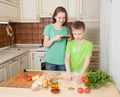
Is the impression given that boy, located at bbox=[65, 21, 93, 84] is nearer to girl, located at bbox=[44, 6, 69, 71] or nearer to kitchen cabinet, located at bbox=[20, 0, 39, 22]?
girl, located at bbox=[44, 6, 69, 71]

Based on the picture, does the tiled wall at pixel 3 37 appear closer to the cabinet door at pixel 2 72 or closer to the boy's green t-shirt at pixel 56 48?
the cabinet door at pixel 2 72

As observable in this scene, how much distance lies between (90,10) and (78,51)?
180 centimetres

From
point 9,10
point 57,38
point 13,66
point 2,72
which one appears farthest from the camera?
point 9,10

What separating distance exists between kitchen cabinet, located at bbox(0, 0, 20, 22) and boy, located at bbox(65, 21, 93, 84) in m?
1.45

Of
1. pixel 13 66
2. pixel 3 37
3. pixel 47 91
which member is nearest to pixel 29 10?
pixel 3 37

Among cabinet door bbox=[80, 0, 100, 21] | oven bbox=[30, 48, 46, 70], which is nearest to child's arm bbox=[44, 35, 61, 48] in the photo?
oven bbox=[30, 48, 46, 70]

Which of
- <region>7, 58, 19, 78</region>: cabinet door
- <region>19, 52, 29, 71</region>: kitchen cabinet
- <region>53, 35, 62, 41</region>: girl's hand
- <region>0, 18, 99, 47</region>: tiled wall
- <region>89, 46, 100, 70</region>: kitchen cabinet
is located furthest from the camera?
<region>0, 18, 99, 47</region>: tiled wall

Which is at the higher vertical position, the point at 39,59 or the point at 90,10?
the point at 90,10

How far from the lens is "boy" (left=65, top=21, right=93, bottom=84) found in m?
1.54

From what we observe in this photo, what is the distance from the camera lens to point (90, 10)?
3.18 metres

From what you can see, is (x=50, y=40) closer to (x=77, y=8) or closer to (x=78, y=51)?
(x=78, y=51)

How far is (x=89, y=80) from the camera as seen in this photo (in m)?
1.23

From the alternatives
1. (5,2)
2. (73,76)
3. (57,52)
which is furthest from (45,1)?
(73,76)

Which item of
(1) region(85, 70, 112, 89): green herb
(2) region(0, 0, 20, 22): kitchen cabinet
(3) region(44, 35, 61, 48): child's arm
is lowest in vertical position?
(1) region(85, 70, 112, 89): green herb
